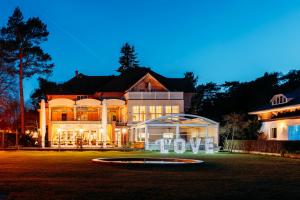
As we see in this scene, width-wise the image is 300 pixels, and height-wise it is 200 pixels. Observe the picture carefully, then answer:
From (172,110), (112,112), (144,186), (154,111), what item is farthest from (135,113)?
(144,186)

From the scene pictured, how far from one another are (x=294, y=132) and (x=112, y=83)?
82.2 ft

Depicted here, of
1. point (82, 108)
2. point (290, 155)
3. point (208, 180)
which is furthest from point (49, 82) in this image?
point (208, 180)

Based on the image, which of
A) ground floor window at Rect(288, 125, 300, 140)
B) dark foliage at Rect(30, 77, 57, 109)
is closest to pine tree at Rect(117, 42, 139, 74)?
dark foliage at Rect(30, 77, 57, 109)

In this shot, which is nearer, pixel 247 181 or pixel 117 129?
pixel 247 181

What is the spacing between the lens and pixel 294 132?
40.9 m

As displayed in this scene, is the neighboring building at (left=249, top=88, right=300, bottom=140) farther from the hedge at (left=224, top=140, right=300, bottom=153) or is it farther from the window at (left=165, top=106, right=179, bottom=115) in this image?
the window at (left=165, top=106, right=179, bottom=115)

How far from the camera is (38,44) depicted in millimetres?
A: 59906

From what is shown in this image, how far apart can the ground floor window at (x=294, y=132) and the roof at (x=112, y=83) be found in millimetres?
18533

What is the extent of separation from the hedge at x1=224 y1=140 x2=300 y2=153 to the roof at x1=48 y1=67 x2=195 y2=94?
48.0 ft

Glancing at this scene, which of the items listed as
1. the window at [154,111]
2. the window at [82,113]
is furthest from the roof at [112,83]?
the window at [154,111]

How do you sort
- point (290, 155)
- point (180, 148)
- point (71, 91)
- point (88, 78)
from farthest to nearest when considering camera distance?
point (88, 78) < point (71, 91) < point (180, 148) < point (290, 155)

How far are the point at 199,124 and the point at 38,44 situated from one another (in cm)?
2519

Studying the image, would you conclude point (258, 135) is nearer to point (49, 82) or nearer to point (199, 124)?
point (199, 124)

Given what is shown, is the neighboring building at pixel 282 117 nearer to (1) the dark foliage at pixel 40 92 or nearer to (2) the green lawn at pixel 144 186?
(2) the green lawn at pixel 144 186
